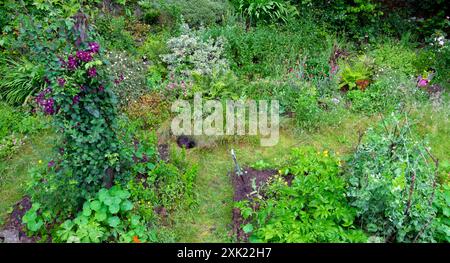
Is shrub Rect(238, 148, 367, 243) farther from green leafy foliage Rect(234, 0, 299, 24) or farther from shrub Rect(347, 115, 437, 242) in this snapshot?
green leafy foliage Rect(234, 0, 299, 24)

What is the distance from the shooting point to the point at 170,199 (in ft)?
15.2

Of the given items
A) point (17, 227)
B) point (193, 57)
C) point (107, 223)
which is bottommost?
point (17, 227)

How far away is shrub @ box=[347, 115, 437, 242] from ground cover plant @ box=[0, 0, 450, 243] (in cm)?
2

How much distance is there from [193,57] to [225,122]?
5.21ft

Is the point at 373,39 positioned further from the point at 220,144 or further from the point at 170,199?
the point at 170,199

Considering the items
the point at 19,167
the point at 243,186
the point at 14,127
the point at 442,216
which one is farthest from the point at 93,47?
the point at 442,216

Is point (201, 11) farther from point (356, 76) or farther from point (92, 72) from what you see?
point (92, 72)

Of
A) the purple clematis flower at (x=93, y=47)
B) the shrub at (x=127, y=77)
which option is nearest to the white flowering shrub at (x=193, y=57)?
the shrub at (x=127, y=77)

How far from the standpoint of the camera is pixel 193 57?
677cm

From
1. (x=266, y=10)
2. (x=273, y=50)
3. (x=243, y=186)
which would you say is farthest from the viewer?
(x=266, y=10)

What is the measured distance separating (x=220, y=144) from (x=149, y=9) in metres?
4.11

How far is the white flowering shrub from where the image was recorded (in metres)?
6.64

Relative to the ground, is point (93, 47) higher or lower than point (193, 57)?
higher
